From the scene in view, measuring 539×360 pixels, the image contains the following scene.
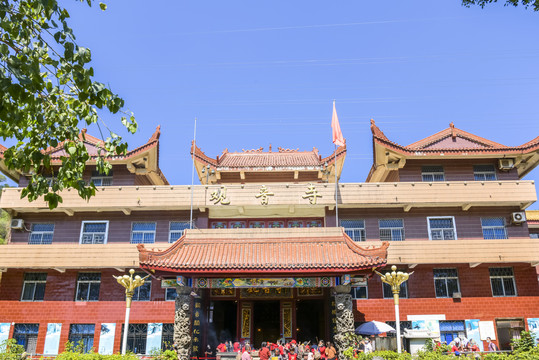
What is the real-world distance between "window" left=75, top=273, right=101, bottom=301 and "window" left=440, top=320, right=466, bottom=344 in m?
14.7

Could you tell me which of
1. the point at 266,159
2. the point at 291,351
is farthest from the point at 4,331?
the point at 266,159

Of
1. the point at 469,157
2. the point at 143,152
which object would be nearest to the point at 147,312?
the point at 143,152

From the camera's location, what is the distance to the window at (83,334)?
1842cm

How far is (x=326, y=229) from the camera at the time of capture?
17.6 meters

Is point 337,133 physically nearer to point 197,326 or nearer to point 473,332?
point 473,332

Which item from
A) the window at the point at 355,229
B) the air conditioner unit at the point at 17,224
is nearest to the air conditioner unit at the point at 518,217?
the window at the point at 355,229

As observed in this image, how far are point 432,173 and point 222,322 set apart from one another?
11923 mm

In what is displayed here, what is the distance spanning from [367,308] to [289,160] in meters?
9.57

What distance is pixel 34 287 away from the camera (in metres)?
19.4

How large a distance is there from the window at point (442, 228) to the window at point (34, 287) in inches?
677

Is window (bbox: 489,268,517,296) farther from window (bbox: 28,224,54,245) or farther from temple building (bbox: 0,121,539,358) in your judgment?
window (bbox: 28,224,54,245)

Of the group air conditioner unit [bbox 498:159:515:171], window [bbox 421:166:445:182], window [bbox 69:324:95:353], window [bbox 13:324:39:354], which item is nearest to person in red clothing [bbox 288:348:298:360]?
window [bbox 69:324:95:353]

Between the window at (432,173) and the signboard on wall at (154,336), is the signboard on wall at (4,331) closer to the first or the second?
the signboard on wall at (154,336)

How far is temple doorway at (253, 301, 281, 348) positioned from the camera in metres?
20.3
